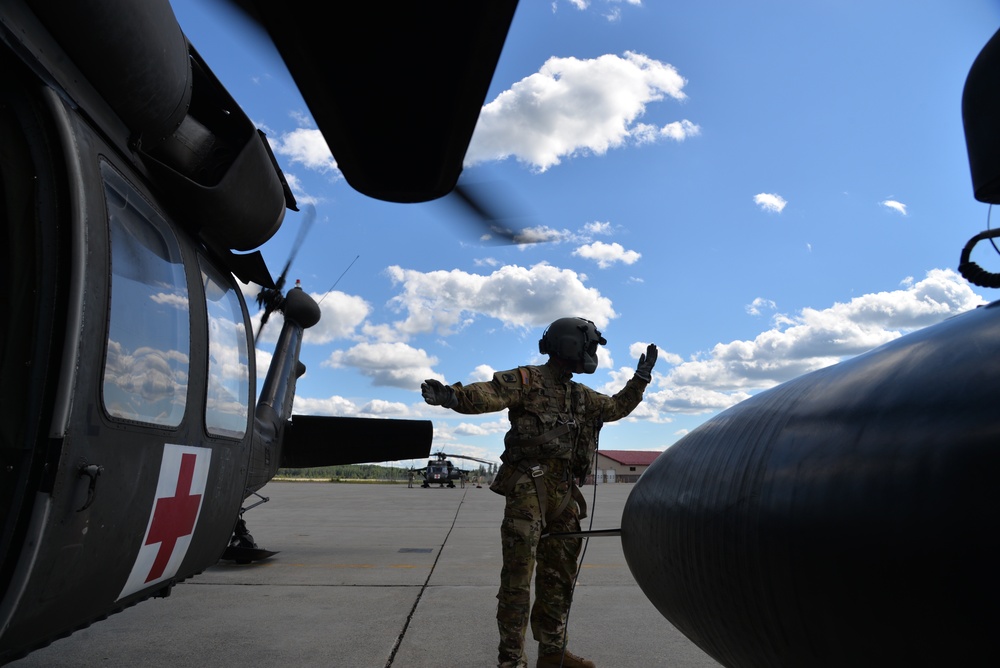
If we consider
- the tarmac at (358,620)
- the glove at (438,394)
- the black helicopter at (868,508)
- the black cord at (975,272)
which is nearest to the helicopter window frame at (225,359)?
the glove at (438,394)

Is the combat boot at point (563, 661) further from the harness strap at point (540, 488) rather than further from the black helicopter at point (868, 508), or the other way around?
the black helicopter at point (868, 508)

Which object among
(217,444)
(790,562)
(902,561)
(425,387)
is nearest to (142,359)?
(217,444)

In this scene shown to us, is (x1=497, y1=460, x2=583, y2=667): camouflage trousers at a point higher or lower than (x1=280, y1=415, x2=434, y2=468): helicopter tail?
lower

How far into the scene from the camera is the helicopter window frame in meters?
3.39

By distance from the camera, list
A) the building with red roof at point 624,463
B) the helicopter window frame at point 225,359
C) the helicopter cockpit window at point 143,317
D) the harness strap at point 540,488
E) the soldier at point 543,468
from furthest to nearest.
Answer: the building with red roof at point 624,463 → the harness strap at point 540,488 → the soldier at point 543,468 → the helicopter window frame at point 225,359 → the helicopter cockpit window at point 143,317

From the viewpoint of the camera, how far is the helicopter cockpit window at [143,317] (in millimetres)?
2475

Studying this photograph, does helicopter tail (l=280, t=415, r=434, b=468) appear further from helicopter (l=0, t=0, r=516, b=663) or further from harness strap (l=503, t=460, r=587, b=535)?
helicopter (l=0, t=0, r=516, b=663)

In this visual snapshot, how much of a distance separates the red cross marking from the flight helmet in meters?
2.03

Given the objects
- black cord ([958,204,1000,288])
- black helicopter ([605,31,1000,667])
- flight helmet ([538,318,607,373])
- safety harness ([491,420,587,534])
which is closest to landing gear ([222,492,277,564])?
safety harness ([491,420,587,534])

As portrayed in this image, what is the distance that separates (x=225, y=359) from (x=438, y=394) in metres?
1.15

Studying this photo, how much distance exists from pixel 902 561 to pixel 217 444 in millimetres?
3085

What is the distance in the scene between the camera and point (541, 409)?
3852 mm

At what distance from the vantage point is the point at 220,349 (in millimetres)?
3553

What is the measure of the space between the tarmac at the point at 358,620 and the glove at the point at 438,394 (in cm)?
91
